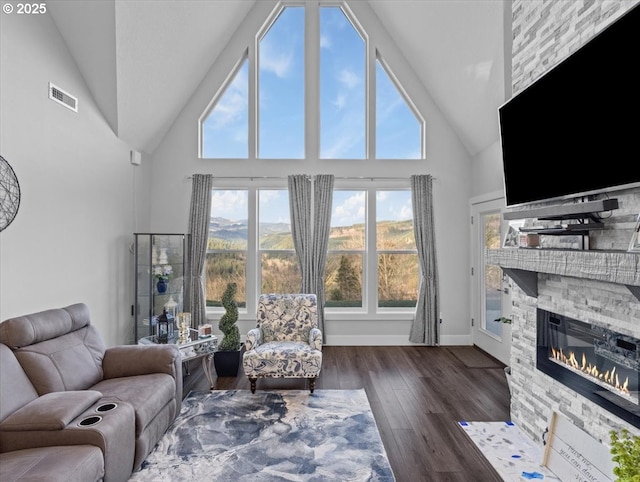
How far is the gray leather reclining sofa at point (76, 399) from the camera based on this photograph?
175 cm

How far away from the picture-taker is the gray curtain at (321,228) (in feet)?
16.0

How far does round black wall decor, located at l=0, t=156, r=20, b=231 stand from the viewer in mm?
2451

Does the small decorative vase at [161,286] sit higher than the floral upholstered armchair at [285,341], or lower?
higher

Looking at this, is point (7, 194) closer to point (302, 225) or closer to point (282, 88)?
point (302, 225)

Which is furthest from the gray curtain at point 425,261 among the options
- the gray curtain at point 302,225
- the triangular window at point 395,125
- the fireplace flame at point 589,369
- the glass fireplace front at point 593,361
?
the fireplace flame at point 589,369

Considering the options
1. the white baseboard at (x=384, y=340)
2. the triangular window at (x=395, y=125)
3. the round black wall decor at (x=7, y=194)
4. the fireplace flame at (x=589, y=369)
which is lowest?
the white baseboard at (x=384, y=340)

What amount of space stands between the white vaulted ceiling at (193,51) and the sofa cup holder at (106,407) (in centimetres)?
305

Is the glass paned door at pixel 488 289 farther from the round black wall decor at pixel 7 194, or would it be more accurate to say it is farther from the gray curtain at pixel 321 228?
the round black wall decor at pixel 7 194

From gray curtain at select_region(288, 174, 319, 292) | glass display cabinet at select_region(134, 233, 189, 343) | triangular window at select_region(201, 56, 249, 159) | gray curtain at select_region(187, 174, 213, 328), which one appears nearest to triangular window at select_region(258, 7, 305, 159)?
triangular window at select_region(201, 56, 249, 159)

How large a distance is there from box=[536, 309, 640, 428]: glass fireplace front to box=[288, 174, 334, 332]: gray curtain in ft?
9.23

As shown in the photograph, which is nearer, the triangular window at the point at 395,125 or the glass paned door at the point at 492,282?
the glass paned door at the point at 492,282

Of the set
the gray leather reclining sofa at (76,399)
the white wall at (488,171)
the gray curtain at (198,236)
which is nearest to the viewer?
the gray leather reclining sofa at (76,399)

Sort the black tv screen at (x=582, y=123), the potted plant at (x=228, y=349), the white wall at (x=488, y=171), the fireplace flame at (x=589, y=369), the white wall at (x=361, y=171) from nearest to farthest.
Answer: the black tv screen at (x=582, y=123) < the fireplace flame at (x=589, y=369) < the potted plant at (x=228, y=349) < the white wall at (x=488, y=171) < the white wall at (x=361, y=171)

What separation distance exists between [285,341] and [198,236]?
2068 mm
